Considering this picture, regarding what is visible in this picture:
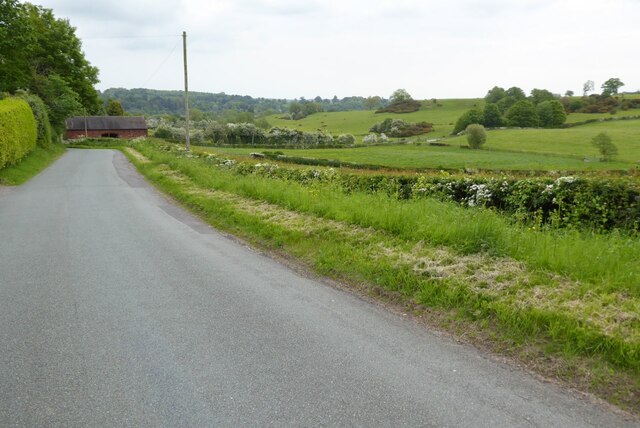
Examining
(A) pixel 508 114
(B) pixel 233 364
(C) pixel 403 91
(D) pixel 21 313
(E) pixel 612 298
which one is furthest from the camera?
(C) pixel 403 91

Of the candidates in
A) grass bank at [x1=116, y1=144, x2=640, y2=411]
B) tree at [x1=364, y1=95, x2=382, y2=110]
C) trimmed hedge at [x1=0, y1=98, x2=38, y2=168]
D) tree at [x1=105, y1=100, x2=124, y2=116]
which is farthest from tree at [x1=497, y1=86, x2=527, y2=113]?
grass bank at [x1=116, y1=144, x2=640, y2=411]

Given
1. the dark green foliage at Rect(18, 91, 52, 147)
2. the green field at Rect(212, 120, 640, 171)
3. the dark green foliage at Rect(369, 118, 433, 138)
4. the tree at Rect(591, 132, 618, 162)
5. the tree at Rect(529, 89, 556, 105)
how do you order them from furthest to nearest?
1. the tree at Rect(529, 89, 556, 105)
2. the dark green foliage at Rect(369, 118, 433, 138)
3. the tree at Rect(591, 132, 618, 162)
4. the green field at Rect(212, 120, 640, 171)
5. the dark green foliage at Rect(18, 91, 52, 147)

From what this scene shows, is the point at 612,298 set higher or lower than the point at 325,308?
higher

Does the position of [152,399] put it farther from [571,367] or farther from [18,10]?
[18,10]

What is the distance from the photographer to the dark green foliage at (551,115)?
308ft

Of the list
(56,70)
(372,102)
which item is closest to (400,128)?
(56,70)

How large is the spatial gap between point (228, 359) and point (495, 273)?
3.41 meters

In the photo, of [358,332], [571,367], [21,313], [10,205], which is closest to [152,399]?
[358,332]

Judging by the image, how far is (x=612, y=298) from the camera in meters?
4.75

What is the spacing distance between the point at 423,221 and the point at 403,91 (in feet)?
521

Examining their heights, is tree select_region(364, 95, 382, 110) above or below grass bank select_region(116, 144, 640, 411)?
above

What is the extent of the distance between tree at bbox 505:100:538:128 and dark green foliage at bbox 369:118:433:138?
16827 millimetres

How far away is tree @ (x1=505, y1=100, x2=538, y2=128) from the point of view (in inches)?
3760

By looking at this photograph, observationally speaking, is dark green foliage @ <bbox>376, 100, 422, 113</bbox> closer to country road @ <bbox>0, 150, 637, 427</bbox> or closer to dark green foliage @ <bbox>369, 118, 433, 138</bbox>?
dark green foliage @ <bbox>369, 118, 433, 138</bbox>
